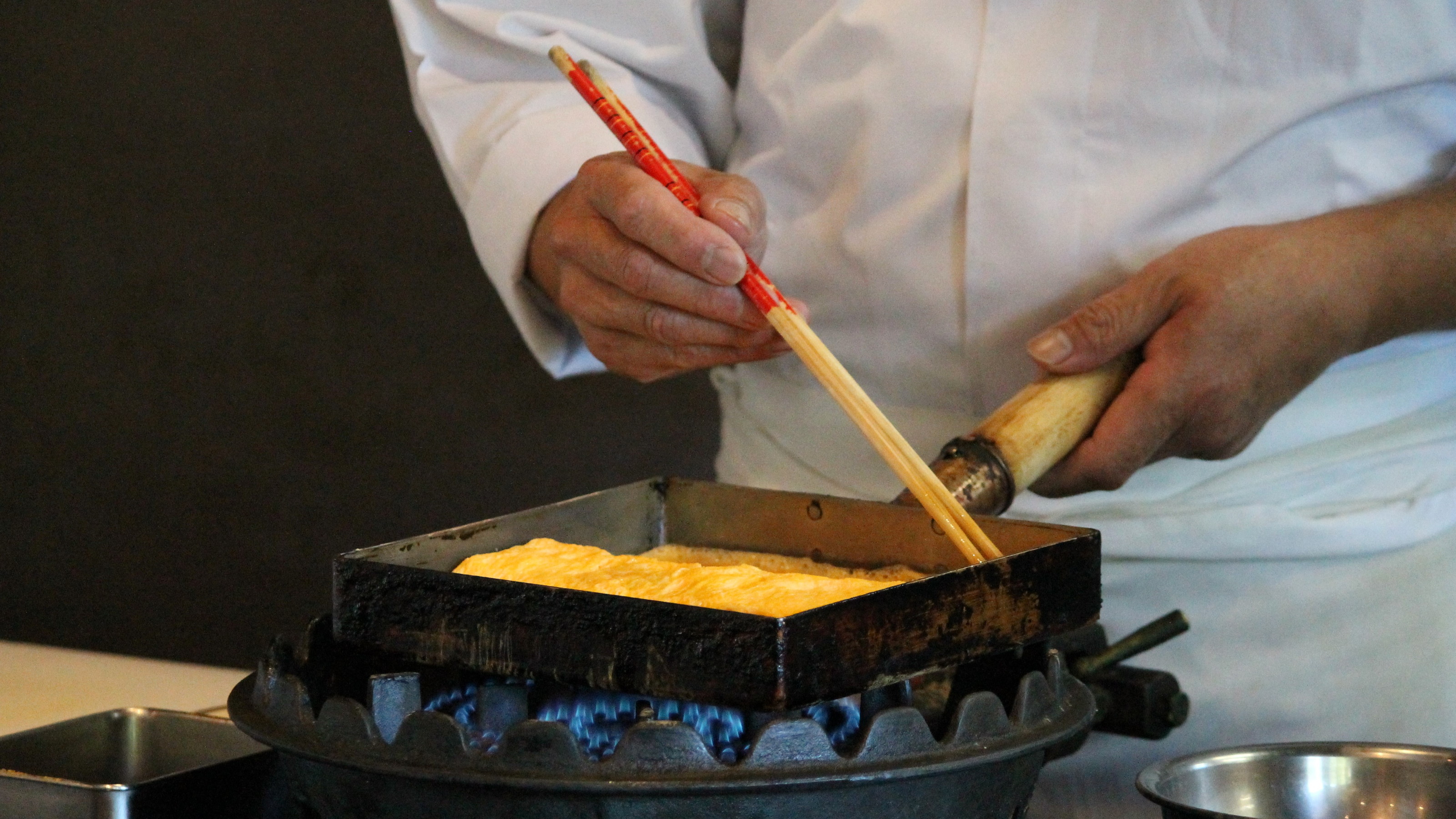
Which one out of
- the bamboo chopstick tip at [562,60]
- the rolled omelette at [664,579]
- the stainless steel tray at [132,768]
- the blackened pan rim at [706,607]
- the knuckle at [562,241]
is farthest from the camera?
the knuckle at [562,241]

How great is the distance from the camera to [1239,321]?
1312 millimetres

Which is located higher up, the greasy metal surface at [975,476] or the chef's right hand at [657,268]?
the chef's right hand at [657,268]

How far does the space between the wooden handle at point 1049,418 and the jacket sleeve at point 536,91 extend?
60 cm

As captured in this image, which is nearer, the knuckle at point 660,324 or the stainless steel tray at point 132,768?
the stainless steel tray at point 132,768

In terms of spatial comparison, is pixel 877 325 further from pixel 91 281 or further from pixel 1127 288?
pixel 91 281

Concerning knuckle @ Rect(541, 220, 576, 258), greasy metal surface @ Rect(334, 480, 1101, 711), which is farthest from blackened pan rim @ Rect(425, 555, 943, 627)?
knuckle @ Rect(541, 220, 576, 258)

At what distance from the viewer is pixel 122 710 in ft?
4.17

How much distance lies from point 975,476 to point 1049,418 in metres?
0.13

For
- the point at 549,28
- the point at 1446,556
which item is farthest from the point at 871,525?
the point at 549,28

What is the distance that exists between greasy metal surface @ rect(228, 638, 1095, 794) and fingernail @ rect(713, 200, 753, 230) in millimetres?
507

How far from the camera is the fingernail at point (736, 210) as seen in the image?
1.23 m

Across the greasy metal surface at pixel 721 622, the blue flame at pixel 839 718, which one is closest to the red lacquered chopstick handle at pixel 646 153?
the greasy metal surface at pixel 721 622

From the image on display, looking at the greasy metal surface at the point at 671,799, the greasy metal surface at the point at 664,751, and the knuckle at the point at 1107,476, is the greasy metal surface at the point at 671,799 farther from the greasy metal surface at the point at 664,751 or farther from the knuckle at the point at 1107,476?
the knuckle at the point at 1107,476

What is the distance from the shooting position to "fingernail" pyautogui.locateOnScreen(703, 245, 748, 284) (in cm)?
120
